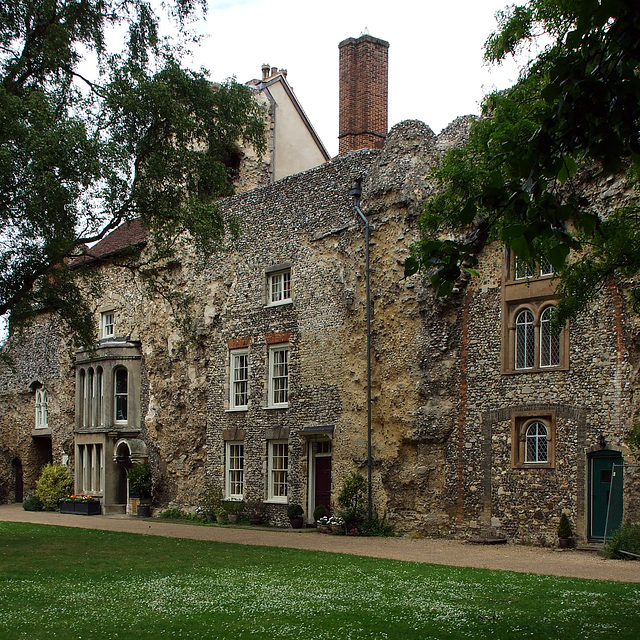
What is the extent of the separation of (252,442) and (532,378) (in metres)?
9.32

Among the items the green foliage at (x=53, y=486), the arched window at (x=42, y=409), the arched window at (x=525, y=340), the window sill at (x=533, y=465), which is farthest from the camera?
the arched window at (x=42, y=409)

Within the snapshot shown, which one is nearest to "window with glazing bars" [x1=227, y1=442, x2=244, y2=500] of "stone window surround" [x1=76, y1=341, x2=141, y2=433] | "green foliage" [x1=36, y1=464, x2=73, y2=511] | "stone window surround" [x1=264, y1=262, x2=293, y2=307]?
"stone window surround" [x1=264, y1=262, x2=293, y2=307]

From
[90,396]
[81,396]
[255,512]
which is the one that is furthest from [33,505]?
[255,512]

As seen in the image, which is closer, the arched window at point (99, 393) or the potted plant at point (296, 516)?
the potted plant at point (296, 516)

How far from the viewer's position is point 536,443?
1750cm

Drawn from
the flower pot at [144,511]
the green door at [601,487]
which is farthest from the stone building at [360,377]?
the flower pot at [144,511]

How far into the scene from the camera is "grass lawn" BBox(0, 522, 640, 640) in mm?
8344

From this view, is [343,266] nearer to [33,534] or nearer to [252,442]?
[252,442]

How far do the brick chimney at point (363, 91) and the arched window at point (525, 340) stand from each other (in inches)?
411

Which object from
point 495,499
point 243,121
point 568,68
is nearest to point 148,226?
point 243,121

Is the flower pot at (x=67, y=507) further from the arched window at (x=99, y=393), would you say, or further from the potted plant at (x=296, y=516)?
the potted plant at (x=296, y=516)

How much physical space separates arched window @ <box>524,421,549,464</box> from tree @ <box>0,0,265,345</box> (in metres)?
7.60

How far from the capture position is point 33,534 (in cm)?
1969

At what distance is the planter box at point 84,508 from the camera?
28.1m
